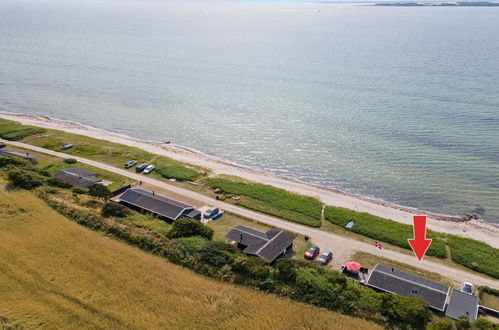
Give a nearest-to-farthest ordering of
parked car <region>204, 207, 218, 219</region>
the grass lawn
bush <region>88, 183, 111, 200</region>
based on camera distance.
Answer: the grass lawn → parked car <region>204, 207, 218, 219</region> → bush <region>88, 183, 111, 200</region>

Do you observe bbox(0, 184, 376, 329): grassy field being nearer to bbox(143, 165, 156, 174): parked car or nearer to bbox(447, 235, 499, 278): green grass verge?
bbox(447, 235, 499, 278): green grass verge

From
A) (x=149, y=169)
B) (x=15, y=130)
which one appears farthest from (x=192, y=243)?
(x=15, y=130)

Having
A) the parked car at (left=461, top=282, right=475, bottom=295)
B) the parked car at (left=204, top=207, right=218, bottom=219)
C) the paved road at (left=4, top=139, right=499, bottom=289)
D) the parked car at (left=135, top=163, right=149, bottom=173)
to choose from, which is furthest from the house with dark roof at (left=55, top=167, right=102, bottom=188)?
the parked car at (left=461, top=282, right=475, bottom=295)

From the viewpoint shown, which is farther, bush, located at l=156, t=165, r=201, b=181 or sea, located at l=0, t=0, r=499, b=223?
sea, located at l=0, t=0, r=499, b=223

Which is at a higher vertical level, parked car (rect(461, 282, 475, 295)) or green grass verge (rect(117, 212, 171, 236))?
parked car (rect(461, 282, 475, 295))

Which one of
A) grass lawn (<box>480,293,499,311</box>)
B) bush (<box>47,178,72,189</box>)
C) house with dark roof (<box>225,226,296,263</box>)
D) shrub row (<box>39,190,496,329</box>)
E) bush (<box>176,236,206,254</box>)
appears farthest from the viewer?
bush (<box>47,178,72,189</box>)

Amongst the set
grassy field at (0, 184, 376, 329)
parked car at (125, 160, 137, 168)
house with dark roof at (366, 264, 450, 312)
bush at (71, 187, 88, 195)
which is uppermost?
parked car at (125, 160, 137, 168)

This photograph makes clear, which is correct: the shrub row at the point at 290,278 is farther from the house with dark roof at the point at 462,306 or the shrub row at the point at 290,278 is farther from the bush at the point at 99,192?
the bush at the point at 99,192
